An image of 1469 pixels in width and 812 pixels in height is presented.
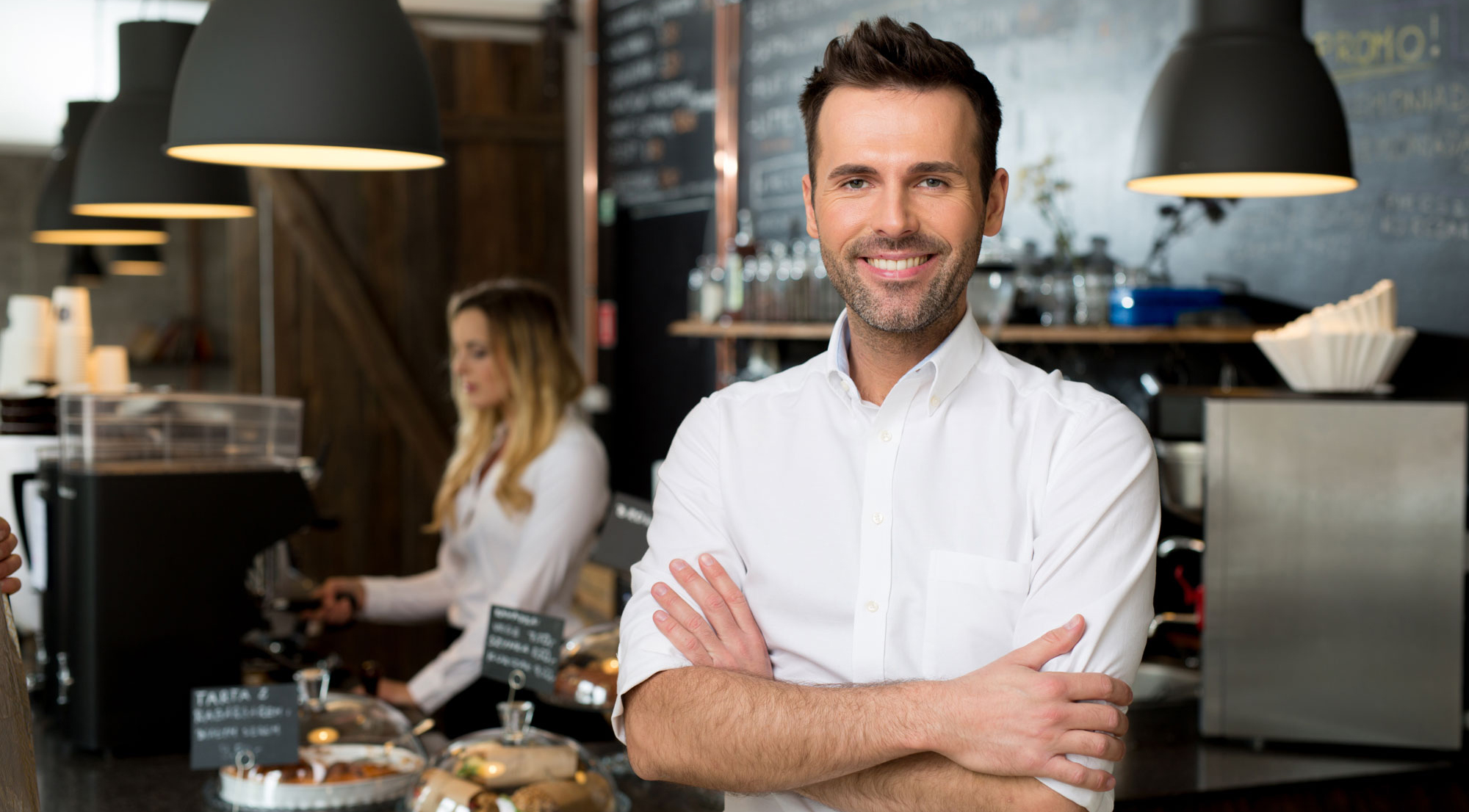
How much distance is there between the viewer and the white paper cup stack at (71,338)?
11.1ft

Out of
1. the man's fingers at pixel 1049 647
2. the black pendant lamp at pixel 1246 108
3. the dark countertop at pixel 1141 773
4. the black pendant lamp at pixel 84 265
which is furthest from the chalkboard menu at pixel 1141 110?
the black pendant lamp at pixel 84 265

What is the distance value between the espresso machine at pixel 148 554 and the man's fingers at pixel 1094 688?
1454mm

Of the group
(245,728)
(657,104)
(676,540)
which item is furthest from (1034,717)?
(657,104)

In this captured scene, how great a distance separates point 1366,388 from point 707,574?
4.61 feet

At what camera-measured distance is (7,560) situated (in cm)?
135

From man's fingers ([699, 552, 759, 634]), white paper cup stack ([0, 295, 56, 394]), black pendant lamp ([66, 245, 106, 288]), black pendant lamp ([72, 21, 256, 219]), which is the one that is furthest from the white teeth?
black pendant lamp ([66, 245, 106, 288])

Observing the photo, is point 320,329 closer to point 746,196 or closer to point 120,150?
point 746,196

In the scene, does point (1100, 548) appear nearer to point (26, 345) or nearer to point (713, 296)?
point (26, 345)

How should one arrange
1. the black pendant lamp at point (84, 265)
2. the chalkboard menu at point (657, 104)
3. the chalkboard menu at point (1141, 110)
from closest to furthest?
the chalkboard menu at point (1141, 110) < the chalkboard menu at point (657, 104) < the black pendant lamp at point (84, 265)

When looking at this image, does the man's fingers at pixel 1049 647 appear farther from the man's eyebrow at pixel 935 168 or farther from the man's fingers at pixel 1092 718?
the man's eyebrow at pixel 935 168

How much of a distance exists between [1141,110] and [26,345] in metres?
2.83

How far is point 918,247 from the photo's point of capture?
1.41 m

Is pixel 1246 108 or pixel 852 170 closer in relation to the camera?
pixel 852 170

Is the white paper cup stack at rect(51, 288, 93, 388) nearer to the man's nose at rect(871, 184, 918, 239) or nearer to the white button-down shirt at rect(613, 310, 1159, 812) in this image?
the white button-down shirt at rect(613, 310, 1159, 812)
